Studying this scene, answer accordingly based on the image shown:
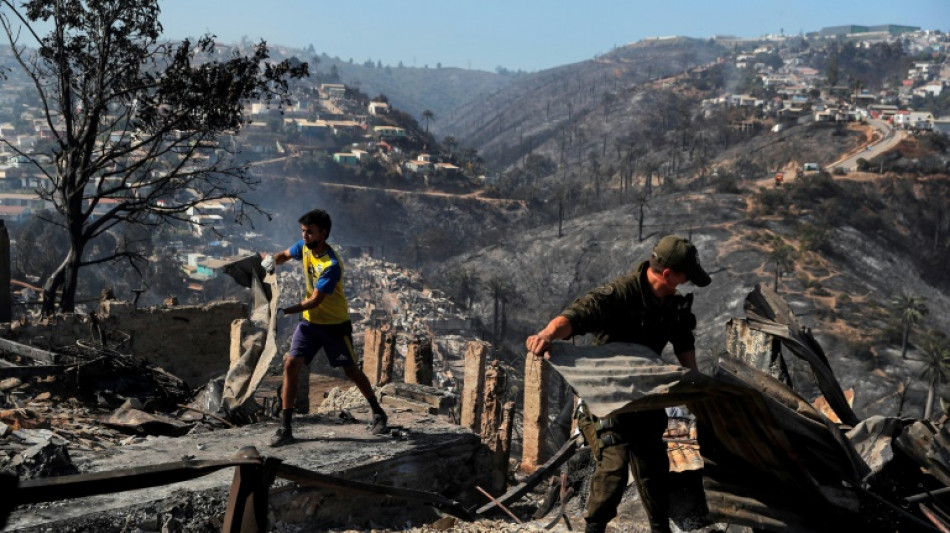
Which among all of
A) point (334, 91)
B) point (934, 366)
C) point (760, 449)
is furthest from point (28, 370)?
point (334, 91)

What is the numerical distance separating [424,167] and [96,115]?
277ft

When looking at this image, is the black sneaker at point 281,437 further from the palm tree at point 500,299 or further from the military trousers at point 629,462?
the palm tree at point 500,299

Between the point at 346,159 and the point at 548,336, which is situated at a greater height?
the point at 346,159

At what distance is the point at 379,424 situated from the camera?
6555 millimetres

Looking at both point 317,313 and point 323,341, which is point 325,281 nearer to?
point 317,313

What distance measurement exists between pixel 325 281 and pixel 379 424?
4.57ft

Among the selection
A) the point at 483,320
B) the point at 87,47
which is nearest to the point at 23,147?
the point at 483,320

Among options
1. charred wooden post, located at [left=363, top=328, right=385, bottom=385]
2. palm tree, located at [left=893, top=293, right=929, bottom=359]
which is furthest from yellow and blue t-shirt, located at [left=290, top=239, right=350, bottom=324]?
palm tree, located at [left=893, top=293, right=929, bottom=359]

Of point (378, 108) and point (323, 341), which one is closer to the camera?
point (323, 341)

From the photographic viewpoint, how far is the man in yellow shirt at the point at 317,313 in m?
5.67

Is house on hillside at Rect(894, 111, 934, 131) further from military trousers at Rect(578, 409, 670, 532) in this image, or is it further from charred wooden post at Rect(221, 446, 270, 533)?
charred wooden post at Rect(221, 446, 270, 533)

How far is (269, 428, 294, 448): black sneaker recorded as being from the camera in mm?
5977

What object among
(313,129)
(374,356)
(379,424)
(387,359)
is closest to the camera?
(379,424)

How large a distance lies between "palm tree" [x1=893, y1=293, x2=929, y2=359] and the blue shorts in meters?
47.5
